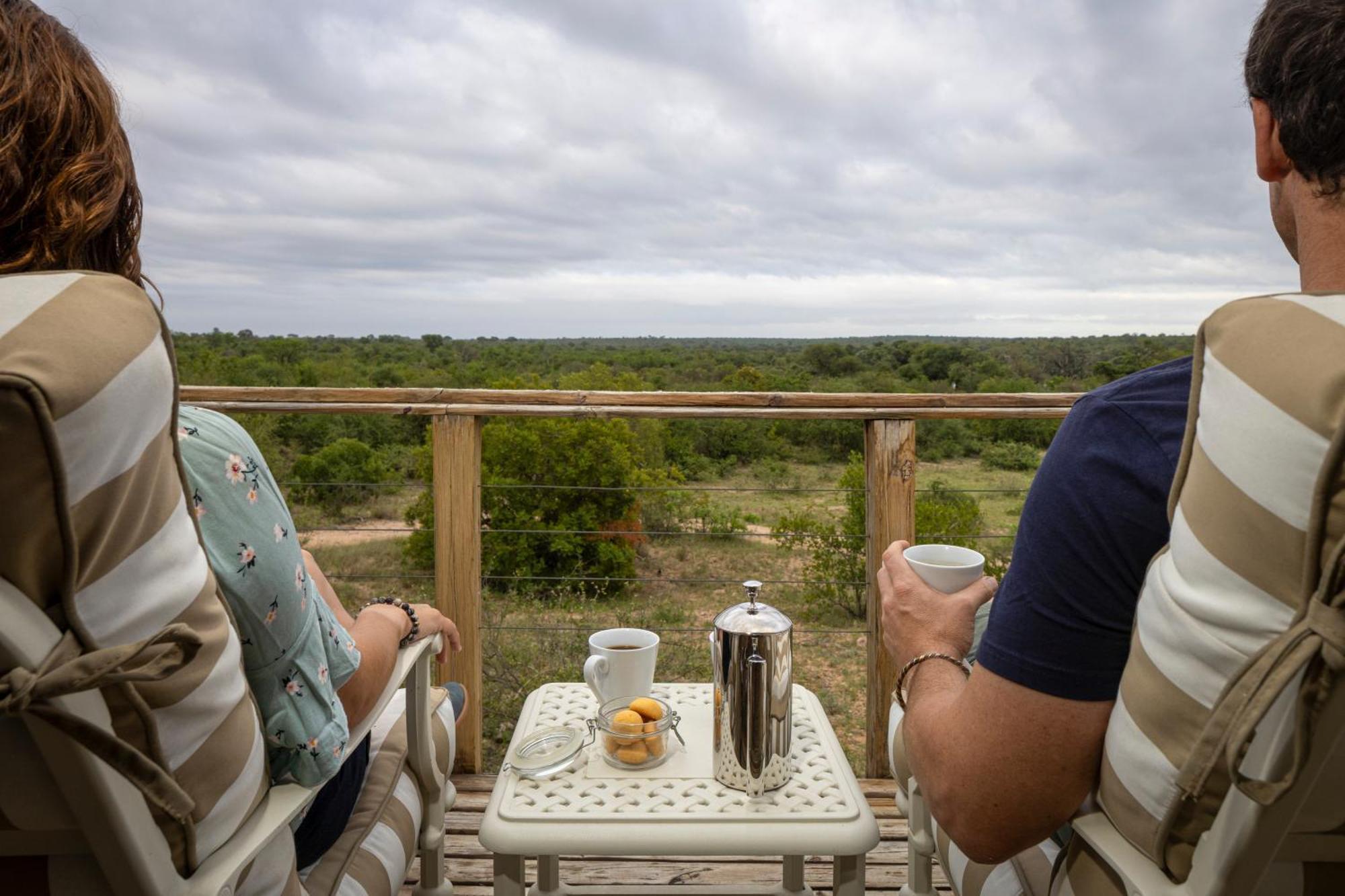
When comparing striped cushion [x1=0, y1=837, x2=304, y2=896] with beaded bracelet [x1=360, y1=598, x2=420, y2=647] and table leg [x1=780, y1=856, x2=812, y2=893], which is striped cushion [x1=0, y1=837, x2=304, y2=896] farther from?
table leg [x1=780, y1=856, x2=812, y2=893]

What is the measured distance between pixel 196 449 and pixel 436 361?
20247 mm

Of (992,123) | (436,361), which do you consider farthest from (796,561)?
(436,361)

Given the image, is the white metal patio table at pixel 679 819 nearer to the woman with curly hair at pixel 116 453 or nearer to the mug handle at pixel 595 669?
the mug handle at pixel 595 669

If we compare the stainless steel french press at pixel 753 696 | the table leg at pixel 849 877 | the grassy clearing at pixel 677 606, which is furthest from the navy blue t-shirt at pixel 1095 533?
the grassy clearing at pixel 677 606

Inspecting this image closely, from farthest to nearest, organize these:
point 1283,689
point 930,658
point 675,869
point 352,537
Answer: point 352,537 → point 675,869 → point 930,658 → point 1283,689

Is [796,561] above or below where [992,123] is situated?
below

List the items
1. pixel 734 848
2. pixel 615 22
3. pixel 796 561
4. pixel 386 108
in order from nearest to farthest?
pixel 734 848 < pixel 615 22 < pixel 386 108 < pixel 796 561

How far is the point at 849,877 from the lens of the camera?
3.65 ft

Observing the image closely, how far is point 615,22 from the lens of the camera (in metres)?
4.56

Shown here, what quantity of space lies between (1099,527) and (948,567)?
36cm

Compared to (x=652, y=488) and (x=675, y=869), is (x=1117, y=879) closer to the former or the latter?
(x=675, y=869)

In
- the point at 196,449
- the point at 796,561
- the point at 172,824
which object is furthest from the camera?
the point at 796,561

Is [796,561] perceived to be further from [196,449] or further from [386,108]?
[196,449]

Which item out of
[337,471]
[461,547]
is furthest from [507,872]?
[337,471]
